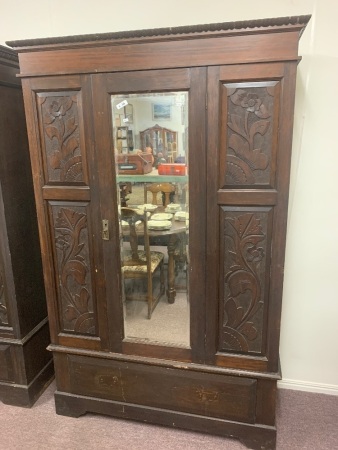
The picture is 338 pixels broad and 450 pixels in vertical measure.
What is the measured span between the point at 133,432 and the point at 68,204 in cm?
122

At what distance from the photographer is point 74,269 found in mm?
1734

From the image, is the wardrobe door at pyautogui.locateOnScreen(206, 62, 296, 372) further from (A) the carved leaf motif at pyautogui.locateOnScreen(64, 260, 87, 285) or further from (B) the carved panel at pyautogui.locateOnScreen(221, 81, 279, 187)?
(A) the carved leaf motif at pyautogui.locateOnScreen(64, 260, 87, 285)

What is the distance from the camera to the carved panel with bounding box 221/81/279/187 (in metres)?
1.36

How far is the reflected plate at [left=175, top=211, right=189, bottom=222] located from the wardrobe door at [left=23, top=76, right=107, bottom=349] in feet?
1.19

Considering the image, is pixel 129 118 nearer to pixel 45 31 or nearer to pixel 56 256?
pixel 56 256

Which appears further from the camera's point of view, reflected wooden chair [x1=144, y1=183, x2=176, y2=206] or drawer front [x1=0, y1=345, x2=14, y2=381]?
drawer front [x1=0, y1=345, x2=14, y2=381]

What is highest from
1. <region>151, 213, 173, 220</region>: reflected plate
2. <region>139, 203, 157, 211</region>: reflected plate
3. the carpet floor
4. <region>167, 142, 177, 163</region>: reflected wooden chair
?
<region>167, 142, 177, 163</region>: reflected wooden chair

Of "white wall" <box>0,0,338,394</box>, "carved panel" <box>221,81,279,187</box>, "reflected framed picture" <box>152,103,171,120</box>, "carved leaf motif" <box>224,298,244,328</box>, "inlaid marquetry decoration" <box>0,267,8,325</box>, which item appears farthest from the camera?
"inlaid marquetry decoration" <box>0,267,8,325</box>

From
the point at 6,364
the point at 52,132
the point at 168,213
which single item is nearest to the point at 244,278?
the point at 168,213

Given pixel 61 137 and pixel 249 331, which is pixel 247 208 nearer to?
pixel 249 331

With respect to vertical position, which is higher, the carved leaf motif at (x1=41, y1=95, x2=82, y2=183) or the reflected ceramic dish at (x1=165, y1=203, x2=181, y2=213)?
the carved leaf motif at (x1=41, y1=95, x2=82, y2=183)

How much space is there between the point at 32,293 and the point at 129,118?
3.83 ft

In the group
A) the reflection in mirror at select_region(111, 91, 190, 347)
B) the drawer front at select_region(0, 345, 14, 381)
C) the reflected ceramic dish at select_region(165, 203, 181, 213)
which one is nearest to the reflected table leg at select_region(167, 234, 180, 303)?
the reflection in mirror at select_region(111, 91, 190, 347)

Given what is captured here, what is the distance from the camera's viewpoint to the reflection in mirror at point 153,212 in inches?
59.0
